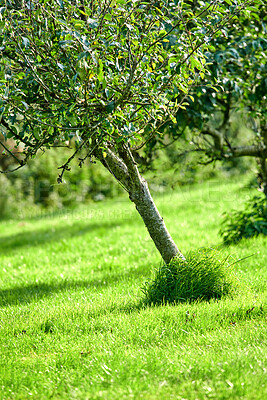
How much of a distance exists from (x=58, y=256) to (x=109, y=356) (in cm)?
362

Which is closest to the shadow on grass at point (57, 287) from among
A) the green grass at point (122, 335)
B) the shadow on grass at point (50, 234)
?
the green grass at point (122, 335)

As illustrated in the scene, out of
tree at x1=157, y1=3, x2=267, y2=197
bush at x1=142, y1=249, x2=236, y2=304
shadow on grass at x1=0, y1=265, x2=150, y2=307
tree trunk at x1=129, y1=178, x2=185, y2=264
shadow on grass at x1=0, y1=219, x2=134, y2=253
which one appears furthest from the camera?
shadow on grass at x1=0, y1=219, x2=134, y2=253

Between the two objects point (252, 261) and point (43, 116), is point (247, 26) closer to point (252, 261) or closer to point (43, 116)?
point (252, 261)

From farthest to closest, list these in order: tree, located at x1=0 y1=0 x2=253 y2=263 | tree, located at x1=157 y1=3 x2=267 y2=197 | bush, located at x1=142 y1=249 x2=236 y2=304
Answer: tree, located at x1=157 y1=3 x2=267 y2=197
bush, located at x1=142 y1=249 x2=236 y2=304
tree, located at x1=0 y1=0 x2=253 y2=263

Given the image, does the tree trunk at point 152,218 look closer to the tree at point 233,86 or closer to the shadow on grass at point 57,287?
the shadow on grass at point 57,287

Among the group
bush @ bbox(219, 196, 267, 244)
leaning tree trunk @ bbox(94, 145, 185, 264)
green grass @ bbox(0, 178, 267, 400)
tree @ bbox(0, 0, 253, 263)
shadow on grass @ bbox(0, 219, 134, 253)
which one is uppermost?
tree @ bbox(0, 0, 253, 263)

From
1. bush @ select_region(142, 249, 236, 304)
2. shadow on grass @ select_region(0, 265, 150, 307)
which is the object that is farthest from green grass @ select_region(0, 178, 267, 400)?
bush @ select_region(142, 249, 236, 304)

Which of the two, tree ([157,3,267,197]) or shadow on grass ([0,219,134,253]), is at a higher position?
tree ([157,3,267,197])

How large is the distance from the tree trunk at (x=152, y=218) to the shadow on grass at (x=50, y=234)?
392 cm

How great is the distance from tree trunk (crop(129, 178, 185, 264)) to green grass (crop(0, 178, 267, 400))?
1.84 feet

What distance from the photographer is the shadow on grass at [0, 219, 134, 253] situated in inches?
304

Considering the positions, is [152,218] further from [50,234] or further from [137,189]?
[50,234]

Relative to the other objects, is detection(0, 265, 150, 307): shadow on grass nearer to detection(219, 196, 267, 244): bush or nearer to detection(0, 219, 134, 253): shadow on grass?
detection(219, 196, 267, 244): bush

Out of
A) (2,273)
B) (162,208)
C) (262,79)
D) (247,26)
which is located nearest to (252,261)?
(262,79)
